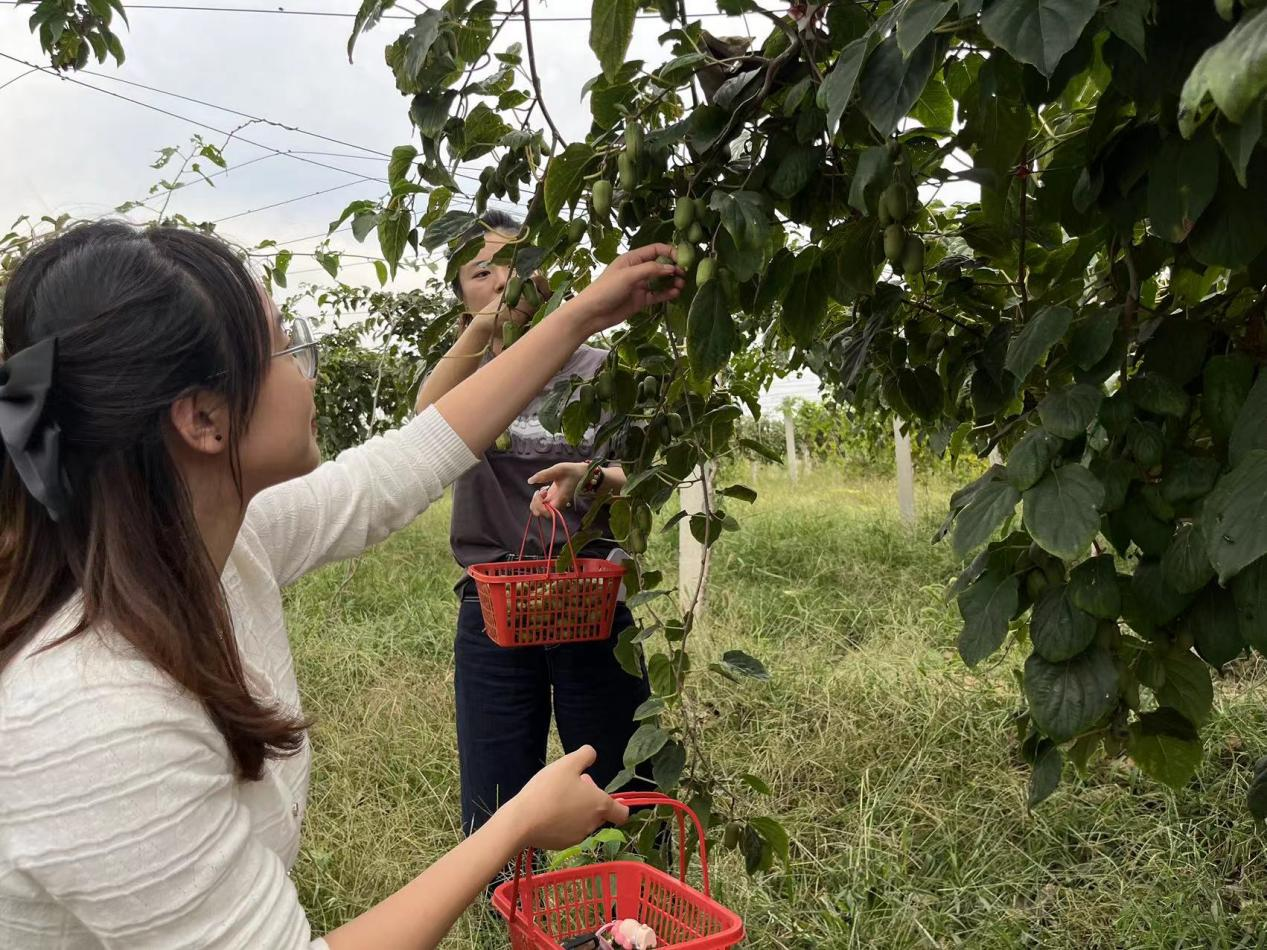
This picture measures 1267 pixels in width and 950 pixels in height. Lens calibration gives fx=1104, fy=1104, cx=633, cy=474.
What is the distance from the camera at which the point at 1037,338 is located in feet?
2.89

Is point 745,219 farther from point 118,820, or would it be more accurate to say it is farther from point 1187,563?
point 118,820

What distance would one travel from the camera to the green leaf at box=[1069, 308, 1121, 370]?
2.89 ft

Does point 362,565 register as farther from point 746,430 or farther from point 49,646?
point 746,430

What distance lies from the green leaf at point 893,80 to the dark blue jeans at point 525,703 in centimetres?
145

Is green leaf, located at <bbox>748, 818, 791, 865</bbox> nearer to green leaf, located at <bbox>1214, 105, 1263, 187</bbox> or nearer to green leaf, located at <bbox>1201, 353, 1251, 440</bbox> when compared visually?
green leaf, located at <bbox>1201, 353, 1251, 440</bbox>

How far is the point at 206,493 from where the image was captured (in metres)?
1.07

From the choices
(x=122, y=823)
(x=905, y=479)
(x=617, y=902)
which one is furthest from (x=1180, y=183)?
(x=905, y=479)

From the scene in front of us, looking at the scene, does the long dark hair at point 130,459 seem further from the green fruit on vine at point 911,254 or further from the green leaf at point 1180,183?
the green leaf at point 1180,183

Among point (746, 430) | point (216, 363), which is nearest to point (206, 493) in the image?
point (216, 363)

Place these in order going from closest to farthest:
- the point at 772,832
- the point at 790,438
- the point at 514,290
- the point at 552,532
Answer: the point at 514,290
the point at 772,832
the point at 552,532
the point at 790,438

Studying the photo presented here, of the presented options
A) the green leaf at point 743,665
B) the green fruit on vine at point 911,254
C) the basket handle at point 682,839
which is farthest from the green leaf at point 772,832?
the green fruit on vine at point 911,254

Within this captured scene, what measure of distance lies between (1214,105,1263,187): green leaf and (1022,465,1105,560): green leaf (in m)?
0.29

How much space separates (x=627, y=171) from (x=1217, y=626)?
616mm

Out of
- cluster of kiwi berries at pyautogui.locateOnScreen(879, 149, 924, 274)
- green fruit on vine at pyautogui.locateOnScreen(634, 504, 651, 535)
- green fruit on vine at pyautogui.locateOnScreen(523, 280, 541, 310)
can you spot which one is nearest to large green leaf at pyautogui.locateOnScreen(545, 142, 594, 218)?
green fruit on vine at pyautogui.locateOnScreen(523, 280, 541, 310)
